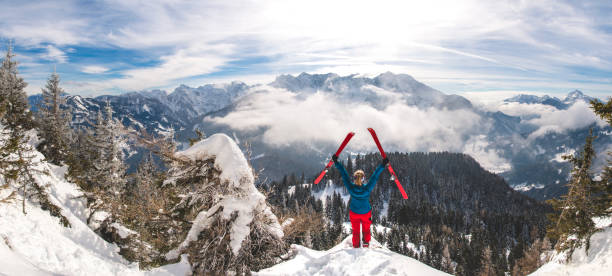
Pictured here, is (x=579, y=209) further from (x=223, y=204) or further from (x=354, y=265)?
(x=223, y=204)

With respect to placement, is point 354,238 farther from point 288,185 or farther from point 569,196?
point 288,185

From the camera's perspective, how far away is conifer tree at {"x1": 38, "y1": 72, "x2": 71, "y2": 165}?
2758cm

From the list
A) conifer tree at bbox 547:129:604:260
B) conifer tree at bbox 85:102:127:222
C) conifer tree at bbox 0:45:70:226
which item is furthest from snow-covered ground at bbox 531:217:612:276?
conifer tree at bbox 85:102:127:222

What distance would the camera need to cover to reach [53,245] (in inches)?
607

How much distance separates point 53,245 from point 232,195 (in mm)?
14230

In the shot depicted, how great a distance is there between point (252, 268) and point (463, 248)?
103 m

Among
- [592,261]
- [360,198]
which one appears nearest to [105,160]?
[360,198]

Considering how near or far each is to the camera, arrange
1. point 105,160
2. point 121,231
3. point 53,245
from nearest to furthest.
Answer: point 53,245
point 121,231
point 105,160

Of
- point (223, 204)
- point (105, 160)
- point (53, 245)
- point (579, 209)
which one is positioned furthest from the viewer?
point (105, 160)

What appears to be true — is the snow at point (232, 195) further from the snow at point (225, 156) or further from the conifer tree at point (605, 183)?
the conifer tree at point (605, 183)

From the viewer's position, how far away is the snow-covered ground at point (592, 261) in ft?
29.2

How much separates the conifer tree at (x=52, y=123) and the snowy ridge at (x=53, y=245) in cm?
411

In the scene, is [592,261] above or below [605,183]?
below

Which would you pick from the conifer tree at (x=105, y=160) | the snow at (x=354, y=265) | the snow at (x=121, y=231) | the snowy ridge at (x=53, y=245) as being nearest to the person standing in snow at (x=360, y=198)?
the snow at (x=354, y=265)
